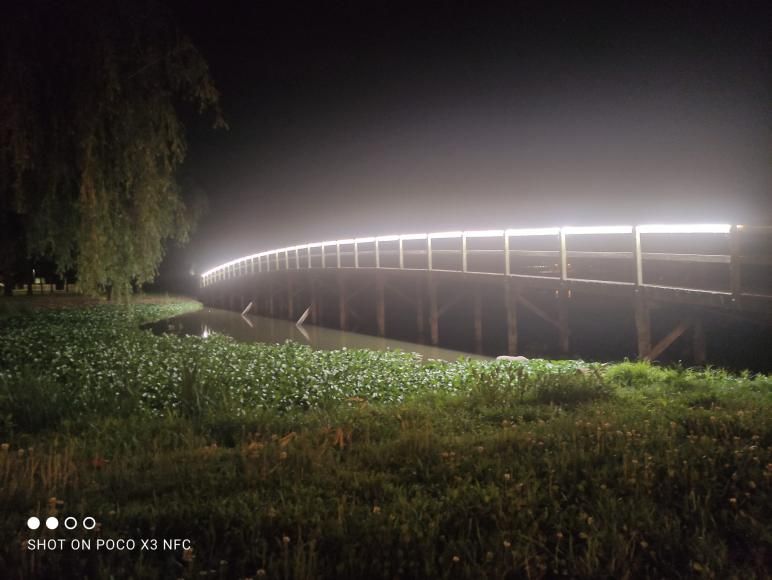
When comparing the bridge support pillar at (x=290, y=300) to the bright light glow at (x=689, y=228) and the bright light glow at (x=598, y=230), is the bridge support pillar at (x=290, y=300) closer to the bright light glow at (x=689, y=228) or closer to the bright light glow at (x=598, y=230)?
the bright light glow at (x=598, y=230)

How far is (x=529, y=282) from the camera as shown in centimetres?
1491

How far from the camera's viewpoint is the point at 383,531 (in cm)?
367

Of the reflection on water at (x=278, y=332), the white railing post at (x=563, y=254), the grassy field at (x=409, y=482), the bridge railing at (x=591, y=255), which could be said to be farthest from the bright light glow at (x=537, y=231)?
the grassy field at (x=409, y=482)

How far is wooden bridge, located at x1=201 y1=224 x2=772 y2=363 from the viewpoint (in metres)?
11.7

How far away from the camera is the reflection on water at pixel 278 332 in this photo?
1881 centimetres

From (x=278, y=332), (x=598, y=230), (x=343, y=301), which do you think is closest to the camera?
(x=598, y=230)

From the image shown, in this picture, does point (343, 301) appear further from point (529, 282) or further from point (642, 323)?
point (642, 323)

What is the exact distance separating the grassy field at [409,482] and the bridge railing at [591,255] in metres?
2.97

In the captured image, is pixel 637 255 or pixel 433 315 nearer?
pixel 637 255

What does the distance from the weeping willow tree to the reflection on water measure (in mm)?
6782

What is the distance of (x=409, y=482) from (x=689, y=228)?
8148mm

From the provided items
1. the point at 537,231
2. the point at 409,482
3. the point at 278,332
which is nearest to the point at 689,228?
the point at 537,231

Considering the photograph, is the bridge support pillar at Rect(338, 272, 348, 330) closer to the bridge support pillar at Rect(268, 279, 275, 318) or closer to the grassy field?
the bridge support pillar at Rect(268, 279, 275, 318)

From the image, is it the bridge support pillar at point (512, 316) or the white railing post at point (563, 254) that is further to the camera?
the bridge support pillar at point (512, 316)
